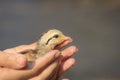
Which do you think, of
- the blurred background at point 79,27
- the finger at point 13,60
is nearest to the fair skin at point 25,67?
the finger at point 13,60

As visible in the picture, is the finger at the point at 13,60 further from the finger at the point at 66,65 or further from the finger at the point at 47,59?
the finger at the point at 66,65

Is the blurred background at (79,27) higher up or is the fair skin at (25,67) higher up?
the blurred background at (79,27)

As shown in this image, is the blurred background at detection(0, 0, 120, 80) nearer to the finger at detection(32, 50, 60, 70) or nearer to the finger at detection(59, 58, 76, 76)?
the finger at detection(59, 58, 76, 76)

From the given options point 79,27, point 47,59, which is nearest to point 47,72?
point 47,59

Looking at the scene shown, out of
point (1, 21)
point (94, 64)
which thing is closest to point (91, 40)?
point (94, 64)

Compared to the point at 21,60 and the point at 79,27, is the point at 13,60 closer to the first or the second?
the point at 21,60

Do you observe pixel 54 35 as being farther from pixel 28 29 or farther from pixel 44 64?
pixel 28 29
